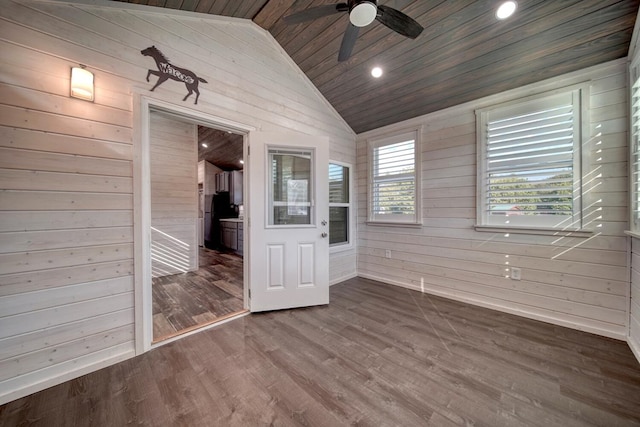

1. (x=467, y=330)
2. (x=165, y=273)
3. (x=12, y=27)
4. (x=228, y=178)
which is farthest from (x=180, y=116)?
(x=228, y=178)

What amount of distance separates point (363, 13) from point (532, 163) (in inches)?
91.9

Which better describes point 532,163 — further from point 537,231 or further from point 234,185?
point 234,185

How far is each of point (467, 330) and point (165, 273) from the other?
451 cm

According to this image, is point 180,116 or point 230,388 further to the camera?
point 180,116

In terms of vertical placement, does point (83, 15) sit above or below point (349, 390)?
above

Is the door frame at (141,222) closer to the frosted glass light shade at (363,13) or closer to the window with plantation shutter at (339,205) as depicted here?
the frosted glass light shade at (363,13)

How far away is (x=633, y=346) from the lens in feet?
6.48

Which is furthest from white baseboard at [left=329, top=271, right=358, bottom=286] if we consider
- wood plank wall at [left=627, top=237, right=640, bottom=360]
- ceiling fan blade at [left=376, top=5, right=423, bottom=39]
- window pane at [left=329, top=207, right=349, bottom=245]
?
ceiling fan blade at [left=376, top=5, right=423, bottom=39]

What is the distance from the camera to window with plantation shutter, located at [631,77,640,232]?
1.94 m

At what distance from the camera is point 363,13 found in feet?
5.38

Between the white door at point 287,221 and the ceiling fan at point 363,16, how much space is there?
47.9 inches

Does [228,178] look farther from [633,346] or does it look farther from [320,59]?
[633,346]

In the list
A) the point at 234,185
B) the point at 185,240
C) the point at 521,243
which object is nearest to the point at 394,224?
the point at 521,243

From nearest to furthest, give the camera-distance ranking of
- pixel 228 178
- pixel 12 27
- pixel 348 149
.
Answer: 1. pixel 12 27
2. pixel 348 149
3. pixel 228 178
